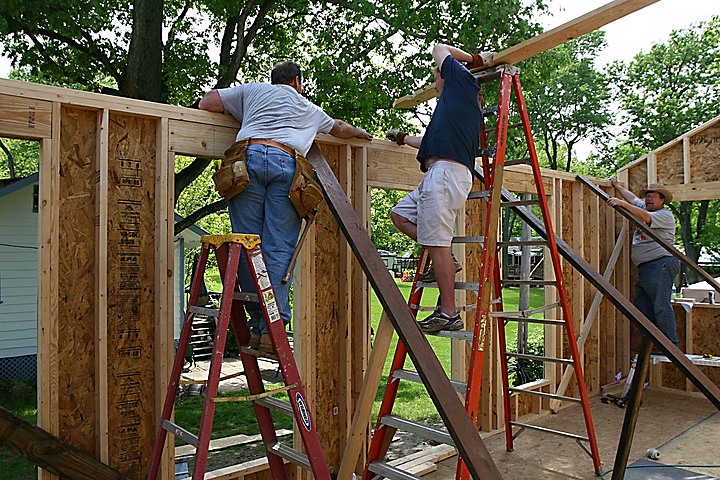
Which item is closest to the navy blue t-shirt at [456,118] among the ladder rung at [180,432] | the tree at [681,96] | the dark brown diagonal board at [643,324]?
the dark brown diagonal board at [643,324]

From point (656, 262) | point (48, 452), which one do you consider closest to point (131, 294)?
point (48, 452)

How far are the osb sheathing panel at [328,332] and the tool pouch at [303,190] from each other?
1148 millimetres

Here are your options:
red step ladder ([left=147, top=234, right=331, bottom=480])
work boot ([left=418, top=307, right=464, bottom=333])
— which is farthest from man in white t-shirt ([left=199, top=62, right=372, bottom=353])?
work boot ([left=418, top=307, right=464, bottom=333])

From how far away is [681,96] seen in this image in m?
22.4

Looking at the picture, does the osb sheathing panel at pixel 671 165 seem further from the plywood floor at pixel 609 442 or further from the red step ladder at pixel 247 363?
the red step ladder at pixel 247 363

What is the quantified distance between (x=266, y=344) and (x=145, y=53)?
21.1 feet

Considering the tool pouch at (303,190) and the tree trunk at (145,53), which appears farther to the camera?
the tree trunk at (145,53)

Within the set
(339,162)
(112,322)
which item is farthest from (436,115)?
(112,322)

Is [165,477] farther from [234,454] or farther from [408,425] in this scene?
[234,454]

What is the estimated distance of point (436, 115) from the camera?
3246 millimetres

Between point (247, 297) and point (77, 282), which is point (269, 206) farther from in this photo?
point (77, 282)

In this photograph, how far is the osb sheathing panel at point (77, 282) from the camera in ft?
9.98

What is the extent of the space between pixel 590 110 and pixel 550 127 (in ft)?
5.88

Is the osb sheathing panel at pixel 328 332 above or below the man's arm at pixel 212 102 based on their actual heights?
below
